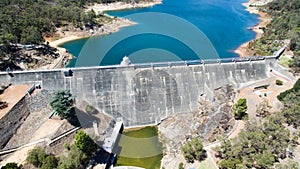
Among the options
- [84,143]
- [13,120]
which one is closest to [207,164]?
[84,143]

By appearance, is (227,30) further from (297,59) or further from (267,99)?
(267,99)

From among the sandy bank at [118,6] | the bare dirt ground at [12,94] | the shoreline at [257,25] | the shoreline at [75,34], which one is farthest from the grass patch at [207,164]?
the sandy bank at [118,6]

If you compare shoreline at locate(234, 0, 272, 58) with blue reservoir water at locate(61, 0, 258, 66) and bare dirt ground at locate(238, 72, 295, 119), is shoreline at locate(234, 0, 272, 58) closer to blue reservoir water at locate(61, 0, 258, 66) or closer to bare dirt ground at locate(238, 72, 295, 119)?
blue reservoir water at locate(61, 0, 258, 66)

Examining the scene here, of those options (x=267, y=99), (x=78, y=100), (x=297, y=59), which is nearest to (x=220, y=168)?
Answer: (x=267, y=99)

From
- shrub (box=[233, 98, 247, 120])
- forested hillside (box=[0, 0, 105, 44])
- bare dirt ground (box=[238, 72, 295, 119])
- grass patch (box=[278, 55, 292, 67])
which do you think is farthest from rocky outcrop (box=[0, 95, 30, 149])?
grass patch (box=[278, 55, 292, 67])

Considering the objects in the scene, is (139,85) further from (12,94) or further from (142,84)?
(12,94)
